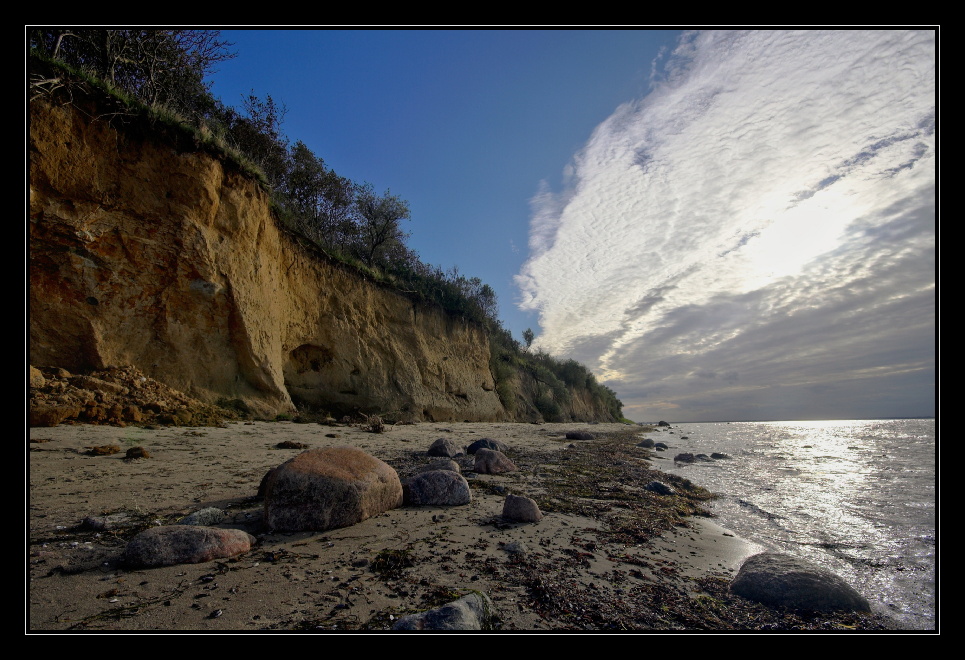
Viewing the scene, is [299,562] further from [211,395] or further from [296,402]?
[296,402]

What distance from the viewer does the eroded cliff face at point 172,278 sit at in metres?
7.90

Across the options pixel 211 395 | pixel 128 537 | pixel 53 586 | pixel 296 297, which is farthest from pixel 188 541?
pixel 296 297

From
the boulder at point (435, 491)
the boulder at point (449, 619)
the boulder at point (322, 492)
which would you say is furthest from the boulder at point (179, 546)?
the boulder at point (435, 491)

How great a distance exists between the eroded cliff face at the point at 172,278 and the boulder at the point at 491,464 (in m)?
6.57

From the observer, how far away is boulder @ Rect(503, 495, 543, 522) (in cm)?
393

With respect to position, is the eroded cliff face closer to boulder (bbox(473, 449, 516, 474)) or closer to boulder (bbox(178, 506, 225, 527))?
boulder (bbox(473, 449, 516, 474))

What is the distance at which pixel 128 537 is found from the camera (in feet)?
9.66

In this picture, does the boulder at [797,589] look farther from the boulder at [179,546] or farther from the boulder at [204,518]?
the boulder at [204,518]

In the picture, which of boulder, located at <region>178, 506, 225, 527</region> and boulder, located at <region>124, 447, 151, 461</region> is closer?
boulder, located at <region>178, 506, 225, 527</region>

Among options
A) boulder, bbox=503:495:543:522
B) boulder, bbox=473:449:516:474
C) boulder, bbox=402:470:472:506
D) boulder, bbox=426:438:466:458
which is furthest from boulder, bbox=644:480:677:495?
boulder, bbox=426:438:466:458

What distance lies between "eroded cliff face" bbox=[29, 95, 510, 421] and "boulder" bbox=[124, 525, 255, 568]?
7.86 meters

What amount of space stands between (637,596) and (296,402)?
11.9m
